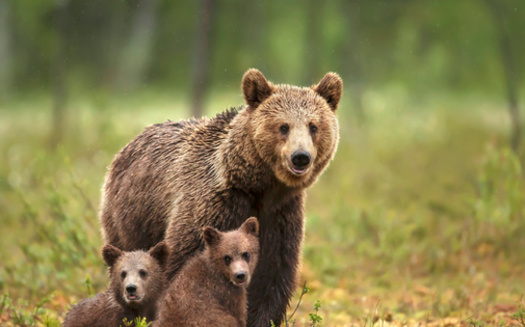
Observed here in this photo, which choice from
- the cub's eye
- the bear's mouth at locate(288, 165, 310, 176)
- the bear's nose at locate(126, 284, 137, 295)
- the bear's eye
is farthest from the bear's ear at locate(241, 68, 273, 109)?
the bear's nose at locate(126, 284, 137, 295)

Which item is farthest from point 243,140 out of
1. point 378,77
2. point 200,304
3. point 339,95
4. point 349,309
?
point 378,77

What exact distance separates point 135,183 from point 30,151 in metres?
12.3

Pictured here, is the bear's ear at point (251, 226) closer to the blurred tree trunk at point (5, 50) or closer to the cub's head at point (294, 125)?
the cub's head at point (294, 125)

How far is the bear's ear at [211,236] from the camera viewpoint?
222 inches

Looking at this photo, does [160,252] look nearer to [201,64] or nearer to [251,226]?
[251,226]

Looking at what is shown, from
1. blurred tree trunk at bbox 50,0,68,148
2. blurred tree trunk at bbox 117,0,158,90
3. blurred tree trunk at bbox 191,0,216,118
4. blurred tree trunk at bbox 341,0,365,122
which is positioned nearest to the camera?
blurred tree trunk at bbox 191,0,216,118

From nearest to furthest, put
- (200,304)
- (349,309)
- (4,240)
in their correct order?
(200,304) < (349,309) < (4,240)

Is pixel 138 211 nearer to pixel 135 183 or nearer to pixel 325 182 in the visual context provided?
pixel 135 183

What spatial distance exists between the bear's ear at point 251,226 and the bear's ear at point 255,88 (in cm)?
106

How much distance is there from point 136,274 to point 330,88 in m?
2.31

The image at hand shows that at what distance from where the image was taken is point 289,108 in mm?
6059

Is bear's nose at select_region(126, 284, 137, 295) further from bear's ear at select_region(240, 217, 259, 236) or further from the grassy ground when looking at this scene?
bear's ear at select_region(240, 217, 259, 236)

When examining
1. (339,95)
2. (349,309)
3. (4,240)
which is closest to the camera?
(339,95)

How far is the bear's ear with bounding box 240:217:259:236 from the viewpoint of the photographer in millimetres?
5773
